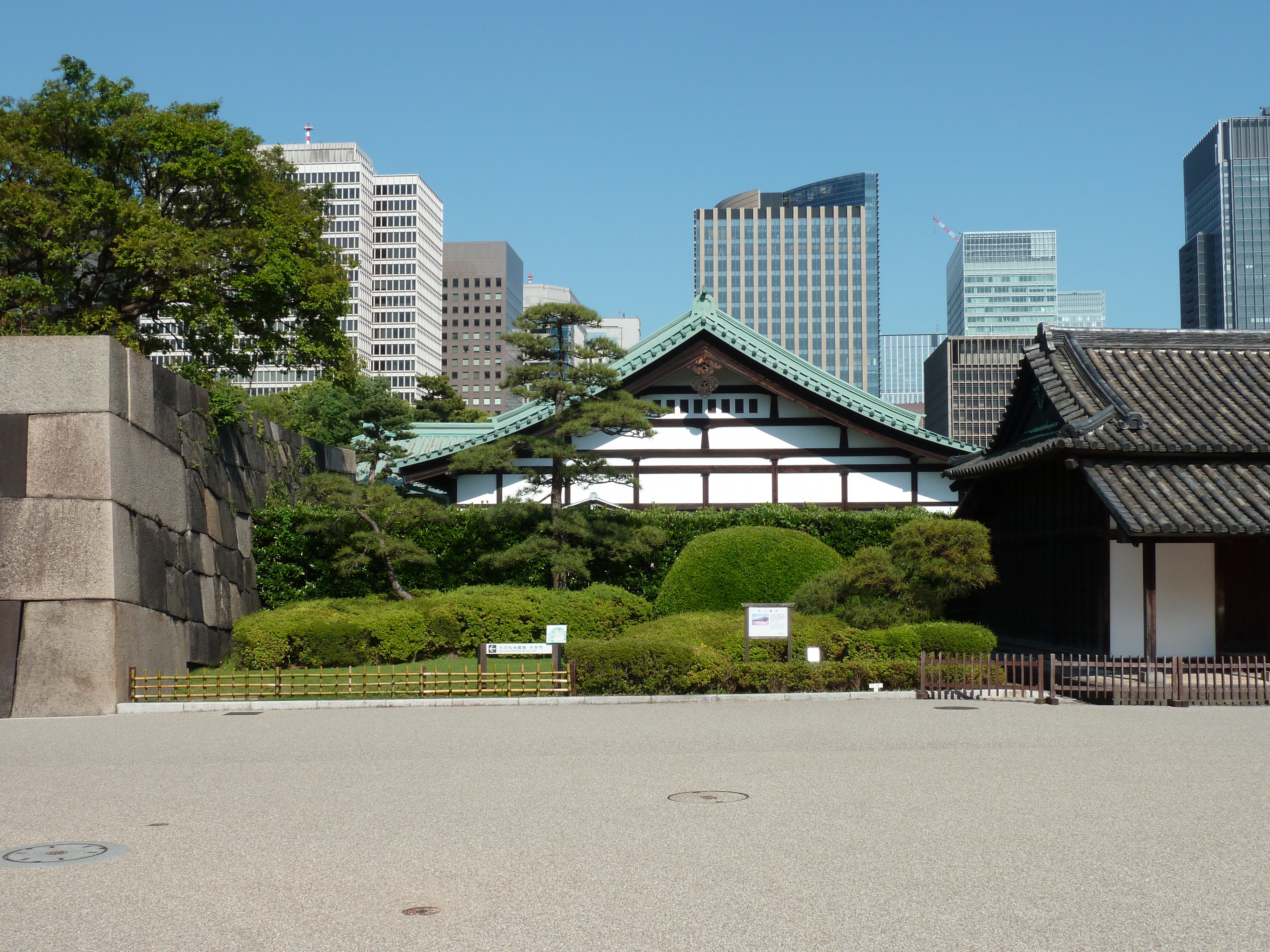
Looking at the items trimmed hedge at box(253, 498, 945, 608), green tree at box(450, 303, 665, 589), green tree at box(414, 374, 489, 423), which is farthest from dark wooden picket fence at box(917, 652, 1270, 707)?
green tree at box(414, 374, 489, 423)

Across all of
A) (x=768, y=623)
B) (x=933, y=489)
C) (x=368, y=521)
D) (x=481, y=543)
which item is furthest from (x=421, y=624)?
(x=933, y=489)

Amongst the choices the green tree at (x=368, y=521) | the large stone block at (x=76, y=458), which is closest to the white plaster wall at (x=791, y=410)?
the green tree at (x=368, y=521)

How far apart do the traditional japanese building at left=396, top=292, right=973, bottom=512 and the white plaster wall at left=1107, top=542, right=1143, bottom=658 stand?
834 centimetres

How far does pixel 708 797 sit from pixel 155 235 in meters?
19.2

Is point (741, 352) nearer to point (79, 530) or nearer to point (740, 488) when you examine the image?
point (740, 488)

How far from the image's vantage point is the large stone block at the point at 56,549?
17953 mm

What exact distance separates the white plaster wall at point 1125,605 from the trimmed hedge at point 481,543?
512cm

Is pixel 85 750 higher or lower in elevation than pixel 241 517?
lower

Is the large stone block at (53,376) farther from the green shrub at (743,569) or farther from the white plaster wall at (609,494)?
the white plaster wall at (609,494)

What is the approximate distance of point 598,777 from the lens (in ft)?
36.1

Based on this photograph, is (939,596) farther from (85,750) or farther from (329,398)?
(329,398)

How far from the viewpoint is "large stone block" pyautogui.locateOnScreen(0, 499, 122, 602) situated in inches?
707

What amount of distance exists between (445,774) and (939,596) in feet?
44.3

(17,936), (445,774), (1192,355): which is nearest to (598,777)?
(445,774)
